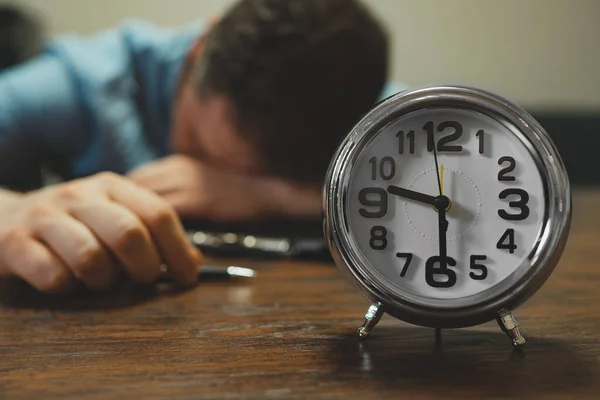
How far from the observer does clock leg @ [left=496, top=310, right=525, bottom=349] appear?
1.70ft

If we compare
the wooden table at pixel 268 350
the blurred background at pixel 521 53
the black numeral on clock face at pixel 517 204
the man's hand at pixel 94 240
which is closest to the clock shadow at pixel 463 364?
the wooden table at pixel 268 350

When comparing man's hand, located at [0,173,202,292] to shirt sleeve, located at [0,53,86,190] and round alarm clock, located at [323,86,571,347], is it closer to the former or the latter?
round alarm clock, located at [323,86,571,347]

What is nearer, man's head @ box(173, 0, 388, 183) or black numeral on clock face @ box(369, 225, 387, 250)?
black numeral on clock face @ box(369, 225, 387, 250)

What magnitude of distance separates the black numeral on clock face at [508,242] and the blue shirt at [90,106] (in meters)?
1.08

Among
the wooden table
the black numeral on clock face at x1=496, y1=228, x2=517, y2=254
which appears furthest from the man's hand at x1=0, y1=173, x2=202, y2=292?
the black numeral on clock face at x1=496, y1=228, x2=517, y2=254

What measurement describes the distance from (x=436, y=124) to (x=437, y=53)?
232 cm

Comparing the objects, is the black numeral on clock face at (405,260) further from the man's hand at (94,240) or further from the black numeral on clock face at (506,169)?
the man's hand at (94,240)

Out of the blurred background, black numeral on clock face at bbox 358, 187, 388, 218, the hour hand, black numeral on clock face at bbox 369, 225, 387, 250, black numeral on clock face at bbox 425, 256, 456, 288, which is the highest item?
the blurred background

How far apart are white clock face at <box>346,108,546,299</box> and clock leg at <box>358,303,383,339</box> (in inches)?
0.9

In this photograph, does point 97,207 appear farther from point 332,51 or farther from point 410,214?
point 332,51

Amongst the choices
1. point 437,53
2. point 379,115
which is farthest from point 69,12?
point 379,115

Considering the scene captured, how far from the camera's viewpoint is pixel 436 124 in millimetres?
547

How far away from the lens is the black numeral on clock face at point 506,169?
0.53 meters

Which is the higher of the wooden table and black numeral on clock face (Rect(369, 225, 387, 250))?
black numeral on clock face (Rect(369, 225, 387, 250))
